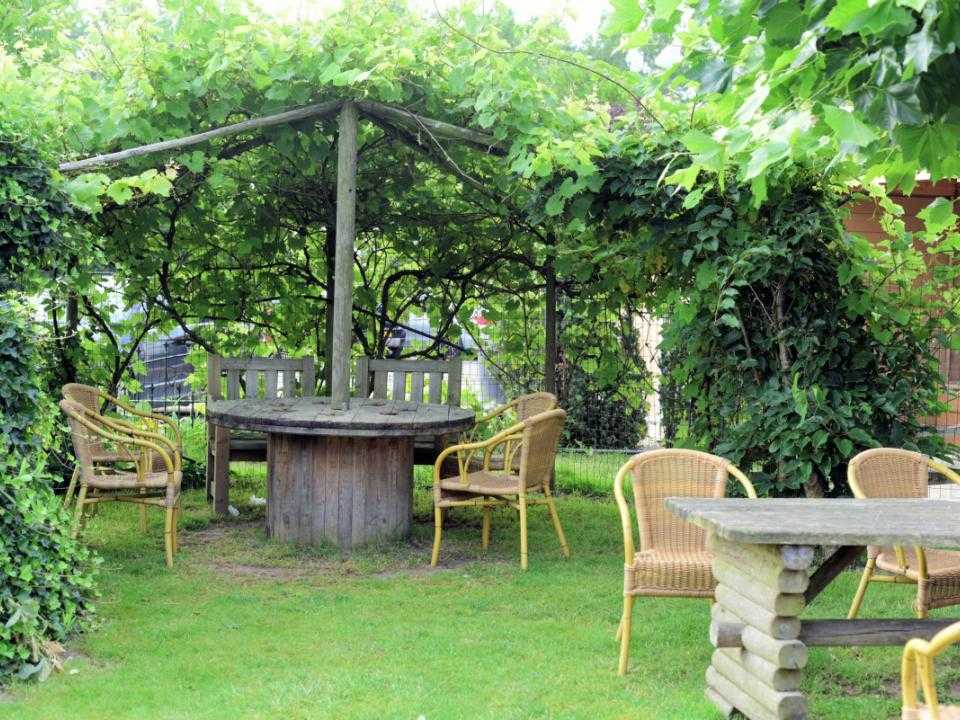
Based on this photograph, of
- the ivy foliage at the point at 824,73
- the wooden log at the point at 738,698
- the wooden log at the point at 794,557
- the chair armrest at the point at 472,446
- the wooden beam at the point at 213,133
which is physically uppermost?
the wooden beam at the point at 213,133

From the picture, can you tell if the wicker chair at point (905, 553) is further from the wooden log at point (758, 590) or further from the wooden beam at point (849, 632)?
the wooden log at point (758, 590)

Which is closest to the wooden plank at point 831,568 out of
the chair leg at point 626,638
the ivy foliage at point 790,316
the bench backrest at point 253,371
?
the chair leg at point 626,638

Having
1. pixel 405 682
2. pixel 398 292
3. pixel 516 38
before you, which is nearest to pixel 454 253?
pixel 398 292

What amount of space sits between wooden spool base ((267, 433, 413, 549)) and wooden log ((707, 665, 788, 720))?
2.85 metres

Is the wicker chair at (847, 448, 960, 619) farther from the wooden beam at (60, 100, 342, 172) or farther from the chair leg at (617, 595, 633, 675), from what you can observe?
the wooden beam at (60, 100, 342, 172)

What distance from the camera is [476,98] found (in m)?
6.06

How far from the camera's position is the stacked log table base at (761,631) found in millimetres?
3422

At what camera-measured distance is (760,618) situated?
3.54 metres

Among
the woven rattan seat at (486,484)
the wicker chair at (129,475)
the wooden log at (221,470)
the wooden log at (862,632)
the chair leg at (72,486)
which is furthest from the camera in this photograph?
the wooden log at (221,470)

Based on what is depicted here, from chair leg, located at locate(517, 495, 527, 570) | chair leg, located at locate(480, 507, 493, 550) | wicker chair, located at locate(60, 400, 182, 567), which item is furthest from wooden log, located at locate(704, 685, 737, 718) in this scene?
wicker chair, located at locate(60, 400, 182, 567)

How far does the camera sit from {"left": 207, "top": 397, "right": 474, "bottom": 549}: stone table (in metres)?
6.25

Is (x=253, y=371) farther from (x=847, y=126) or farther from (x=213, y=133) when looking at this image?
(x=847, y=126)

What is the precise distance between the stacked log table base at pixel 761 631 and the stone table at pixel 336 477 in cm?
257

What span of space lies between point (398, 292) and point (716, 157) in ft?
20.9
